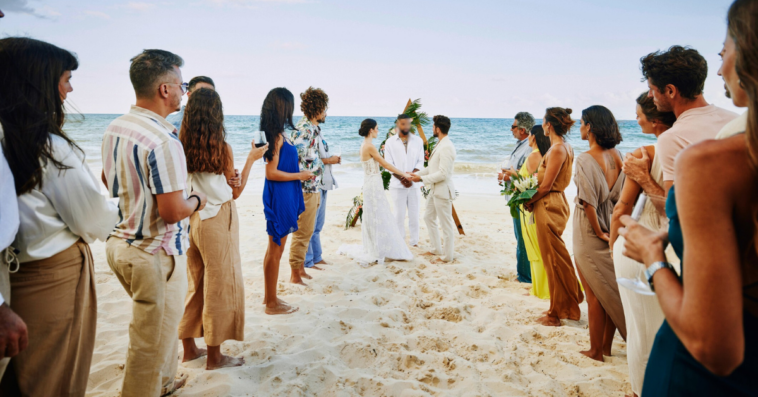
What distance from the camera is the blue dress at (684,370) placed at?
1156mm

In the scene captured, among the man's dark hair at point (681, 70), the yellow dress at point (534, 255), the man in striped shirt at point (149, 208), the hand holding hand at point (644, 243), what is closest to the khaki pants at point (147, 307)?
the man in striped shirt at point (149, 208)

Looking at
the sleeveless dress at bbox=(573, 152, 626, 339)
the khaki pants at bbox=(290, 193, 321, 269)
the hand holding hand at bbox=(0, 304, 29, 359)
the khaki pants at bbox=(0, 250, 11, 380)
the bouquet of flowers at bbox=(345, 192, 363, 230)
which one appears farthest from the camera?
the bouquet of flowers at bbox=(345, 192, 363, 230)

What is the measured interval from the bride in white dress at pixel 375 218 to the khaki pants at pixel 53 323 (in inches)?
186

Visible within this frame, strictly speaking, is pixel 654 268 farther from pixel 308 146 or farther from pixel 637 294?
pixel 308 146

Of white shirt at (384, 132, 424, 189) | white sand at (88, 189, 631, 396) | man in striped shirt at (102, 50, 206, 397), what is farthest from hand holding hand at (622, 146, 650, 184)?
white shirt at (384, 132, 424, 189)

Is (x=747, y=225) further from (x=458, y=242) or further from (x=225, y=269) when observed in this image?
(x=458, y=242)

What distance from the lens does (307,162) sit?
5.45 metres

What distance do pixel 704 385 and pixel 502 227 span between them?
821 centimetres

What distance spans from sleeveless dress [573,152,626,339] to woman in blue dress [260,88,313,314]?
110 inches

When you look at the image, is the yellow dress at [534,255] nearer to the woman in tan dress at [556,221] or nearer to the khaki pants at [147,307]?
the woman in tan dress at [556,221]

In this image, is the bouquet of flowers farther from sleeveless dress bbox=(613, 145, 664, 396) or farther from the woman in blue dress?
sleeveless dress bbox=(613, 145, 664, 396)

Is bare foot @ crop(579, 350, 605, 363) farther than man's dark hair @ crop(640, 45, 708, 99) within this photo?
Yes

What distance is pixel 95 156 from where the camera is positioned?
2023 cm

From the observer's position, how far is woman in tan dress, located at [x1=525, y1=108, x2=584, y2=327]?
438cm
